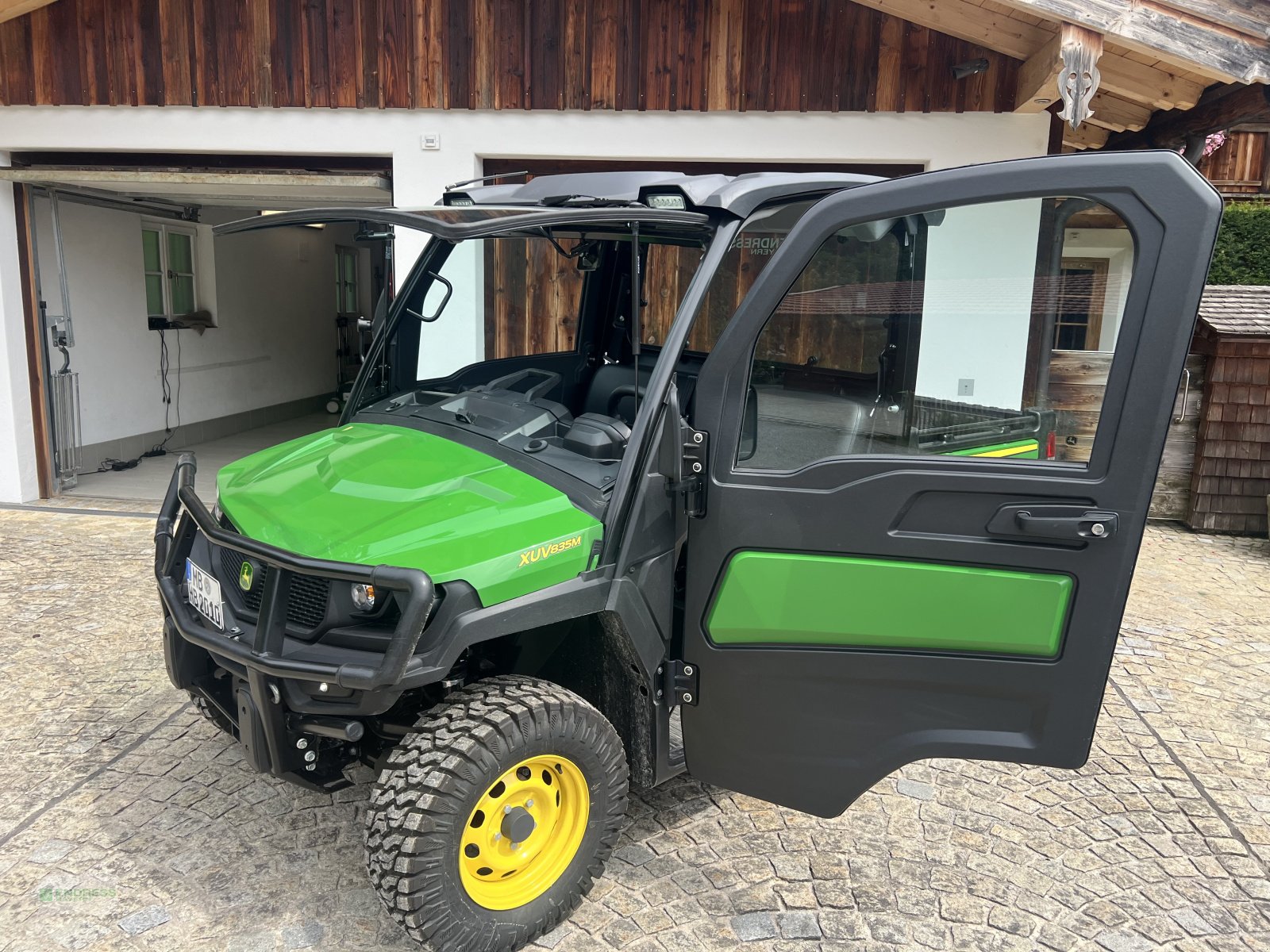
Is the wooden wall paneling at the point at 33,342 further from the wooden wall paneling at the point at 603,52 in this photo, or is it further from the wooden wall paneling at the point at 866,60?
the wooden wall paneling at the point at 866,60

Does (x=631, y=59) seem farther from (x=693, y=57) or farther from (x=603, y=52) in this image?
(x=693, y=57)

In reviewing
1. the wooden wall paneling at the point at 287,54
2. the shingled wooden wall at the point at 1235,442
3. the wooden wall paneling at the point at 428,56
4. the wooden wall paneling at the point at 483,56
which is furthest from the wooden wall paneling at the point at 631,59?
the shingled wooden wall at the point at 1235,442

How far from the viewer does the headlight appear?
2492 millimetres

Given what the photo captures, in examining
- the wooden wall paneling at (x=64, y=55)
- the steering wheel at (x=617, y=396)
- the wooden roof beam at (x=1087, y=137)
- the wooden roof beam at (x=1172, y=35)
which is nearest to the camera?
the steering wheel at (x=617, y=396)

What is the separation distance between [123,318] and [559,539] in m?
8.83

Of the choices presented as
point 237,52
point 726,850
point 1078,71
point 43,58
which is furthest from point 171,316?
point 726,850

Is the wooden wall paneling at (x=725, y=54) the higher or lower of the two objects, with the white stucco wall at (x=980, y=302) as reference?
higher

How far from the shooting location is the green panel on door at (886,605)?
2.62 metres

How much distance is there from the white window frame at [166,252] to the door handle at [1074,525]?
32.7 feet

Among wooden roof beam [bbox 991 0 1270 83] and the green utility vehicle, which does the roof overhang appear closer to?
the green utility vehicle

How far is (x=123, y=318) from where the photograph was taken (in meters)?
9.70

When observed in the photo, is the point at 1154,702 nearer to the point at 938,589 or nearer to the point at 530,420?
the point at 938,589

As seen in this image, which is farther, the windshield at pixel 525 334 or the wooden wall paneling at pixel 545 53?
the wooden wall paneling at pixel 545 53

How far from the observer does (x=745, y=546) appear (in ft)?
9.02
